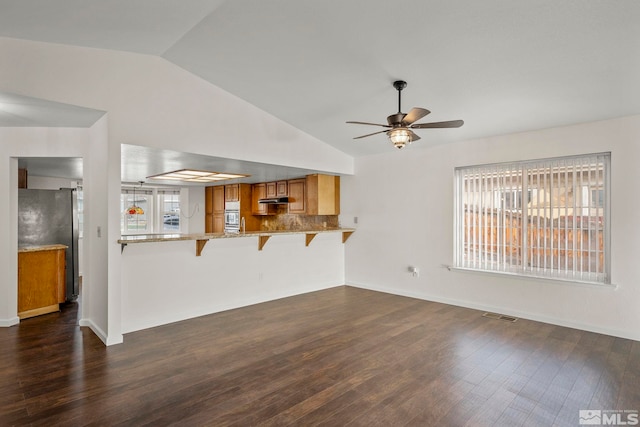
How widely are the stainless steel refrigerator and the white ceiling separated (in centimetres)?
287

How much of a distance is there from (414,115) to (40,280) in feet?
16.6

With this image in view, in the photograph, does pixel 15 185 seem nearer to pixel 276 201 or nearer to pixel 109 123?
pixel 109 123

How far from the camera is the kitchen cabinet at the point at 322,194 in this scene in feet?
20.1

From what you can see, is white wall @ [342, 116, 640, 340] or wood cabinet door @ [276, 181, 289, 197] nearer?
white wall @ [342, 116, 640, 340]

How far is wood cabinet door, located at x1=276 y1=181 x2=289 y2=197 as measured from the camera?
22.4ft

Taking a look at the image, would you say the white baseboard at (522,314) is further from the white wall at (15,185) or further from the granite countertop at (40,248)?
the granite countertop at (40,248)

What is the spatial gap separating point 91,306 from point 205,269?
1324mm

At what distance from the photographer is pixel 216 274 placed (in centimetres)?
462

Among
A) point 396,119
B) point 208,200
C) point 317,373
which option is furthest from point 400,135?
point 208,200

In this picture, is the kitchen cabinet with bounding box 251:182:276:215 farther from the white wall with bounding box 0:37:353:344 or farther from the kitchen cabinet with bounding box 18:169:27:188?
the kitchen cabinet with bounding box 18:169:27:188

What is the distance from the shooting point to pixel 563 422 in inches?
85.4

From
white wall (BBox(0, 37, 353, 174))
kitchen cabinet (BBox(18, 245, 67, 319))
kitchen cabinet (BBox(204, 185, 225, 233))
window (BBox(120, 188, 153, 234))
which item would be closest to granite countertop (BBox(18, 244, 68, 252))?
kitchen cabinet (BBox(18, 245, 67, 319))

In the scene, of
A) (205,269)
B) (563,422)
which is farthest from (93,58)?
(563,422)

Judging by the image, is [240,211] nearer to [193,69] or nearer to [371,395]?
[193,69]
